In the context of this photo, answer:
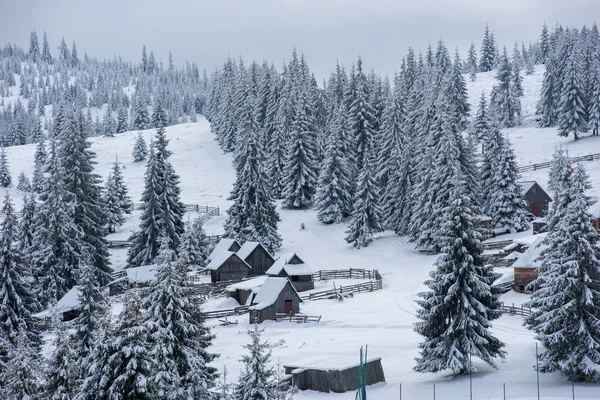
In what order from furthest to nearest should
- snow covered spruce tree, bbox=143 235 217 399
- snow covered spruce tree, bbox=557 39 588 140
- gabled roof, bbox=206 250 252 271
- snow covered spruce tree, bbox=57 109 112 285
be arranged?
snow covered spruce tree, bbox=557 39 588 140
gabled roof, bbox=206 250 252 271
snow covered spruce tree, bbox=57 109 112 285
snow covered spruce tree, bbox=143 235 217 399

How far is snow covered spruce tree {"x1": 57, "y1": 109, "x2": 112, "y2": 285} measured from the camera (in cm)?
6000

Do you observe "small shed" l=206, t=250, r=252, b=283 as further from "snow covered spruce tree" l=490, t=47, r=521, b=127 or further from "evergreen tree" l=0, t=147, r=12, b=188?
"snow covered spruce tree" l=490, t=47, r=521, b=127

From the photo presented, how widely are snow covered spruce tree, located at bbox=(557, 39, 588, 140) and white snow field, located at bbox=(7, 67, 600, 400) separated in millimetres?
2181

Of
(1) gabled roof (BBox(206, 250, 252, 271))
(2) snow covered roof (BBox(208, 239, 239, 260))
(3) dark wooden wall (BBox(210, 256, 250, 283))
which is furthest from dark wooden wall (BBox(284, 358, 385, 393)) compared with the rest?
(2) snow covered roof (BBox(208, 239, 239, 260))

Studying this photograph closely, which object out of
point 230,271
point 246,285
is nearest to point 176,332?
point 246,285

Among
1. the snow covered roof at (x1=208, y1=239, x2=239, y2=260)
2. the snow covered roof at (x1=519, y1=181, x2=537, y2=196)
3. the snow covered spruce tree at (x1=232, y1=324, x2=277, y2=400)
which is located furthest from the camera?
the snow covered roof at (x1=519, y1=181, x2=537, y2=196)

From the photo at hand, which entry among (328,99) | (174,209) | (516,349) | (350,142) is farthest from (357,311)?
(328,99)

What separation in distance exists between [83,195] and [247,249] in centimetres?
1572

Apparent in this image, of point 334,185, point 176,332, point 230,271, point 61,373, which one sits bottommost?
point 230,271

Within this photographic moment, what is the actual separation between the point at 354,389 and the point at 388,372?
8.89ft

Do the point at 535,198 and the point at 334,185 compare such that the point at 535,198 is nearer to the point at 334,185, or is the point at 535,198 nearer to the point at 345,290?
the point at 334,185

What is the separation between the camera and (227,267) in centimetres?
6150

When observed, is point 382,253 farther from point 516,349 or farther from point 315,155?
point 516,349

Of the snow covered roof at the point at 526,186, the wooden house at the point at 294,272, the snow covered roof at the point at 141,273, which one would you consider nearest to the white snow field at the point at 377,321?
the wooden house at the point at 294,272
